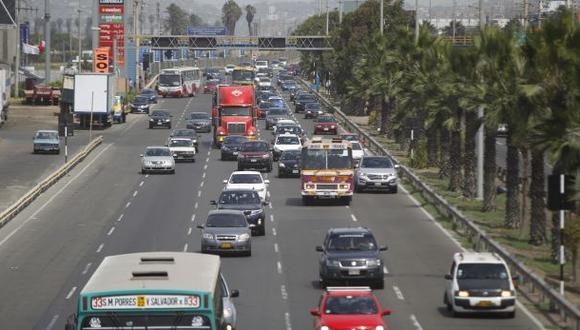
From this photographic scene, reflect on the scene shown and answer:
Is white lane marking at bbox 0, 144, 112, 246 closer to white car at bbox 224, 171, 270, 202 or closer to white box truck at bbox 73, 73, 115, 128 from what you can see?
white car at bbox 224, 171, 270, 202

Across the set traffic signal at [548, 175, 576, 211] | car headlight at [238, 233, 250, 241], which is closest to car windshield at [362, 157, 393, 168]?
car headlight at [238, 233, 250, 241]

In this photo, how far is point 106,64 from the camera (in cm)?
12344

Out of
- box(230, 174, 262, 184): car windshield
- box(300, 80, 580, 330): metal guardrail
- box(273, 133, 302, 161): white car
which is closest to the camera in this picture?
box(300, 80, 580, 330): metal guardrail

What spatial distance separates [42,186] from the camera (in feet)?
209

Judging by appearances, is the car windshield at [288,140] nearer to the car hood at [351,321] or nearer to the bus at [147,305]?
the car hood at [351,321]

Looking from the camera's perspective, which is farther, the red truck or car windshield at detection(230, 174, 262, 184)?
the red truck

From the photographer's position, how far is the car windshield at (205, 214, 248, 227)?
143 feet

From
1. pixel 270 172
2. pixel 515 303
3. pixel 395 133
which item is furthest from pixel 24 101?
pixel 515 303

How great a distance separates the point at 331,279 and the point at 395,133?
51581mm

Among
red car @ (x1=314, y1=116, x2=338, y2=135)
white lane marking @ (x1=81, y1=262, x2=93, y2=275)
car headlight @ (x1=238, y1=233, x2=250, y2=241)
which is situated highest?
red car @ (x1=314, y1=116, x2=338, y2=135)

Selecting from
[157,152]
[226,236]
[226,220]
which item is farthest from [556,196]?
[157,152]

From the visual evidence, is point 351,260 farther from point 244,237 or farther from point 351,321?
point 351,321

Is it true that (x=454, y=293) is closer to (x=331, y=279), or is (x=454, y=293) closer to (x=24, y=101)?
(x=331, y=279)

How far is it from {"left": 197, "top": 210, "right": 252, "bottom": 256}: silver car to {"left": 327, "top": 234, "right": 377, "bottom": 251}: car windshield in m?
5.55
